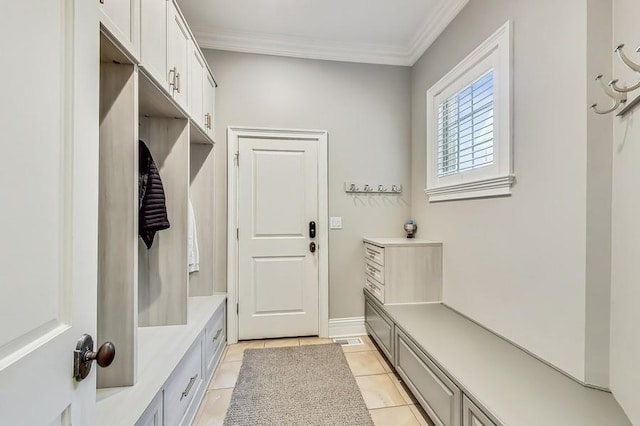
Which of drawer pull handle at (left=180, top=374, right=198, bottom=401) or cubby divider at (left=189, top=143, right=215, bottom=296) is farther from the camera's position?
cubby divider at (left=189, top=143, right=215, bottom=296)

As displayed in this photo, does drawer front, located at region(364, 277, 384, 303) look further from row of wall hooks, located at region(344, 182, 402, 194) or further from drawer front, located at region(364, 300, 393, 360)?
row of wall hooks, located at region(344, 182, 402, 194)

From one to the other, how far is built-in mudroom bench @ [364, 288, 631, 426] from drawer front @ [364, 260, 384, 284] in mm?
373

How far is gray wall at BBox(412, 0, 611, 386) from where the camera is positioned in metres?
1.28

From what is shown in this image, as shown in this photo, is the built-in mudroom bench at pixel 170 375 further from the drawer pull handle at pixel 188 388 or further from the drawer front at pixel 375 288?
the drawer front at pixel 375 288

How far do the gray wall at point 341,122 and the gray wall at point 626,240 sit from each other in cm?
185

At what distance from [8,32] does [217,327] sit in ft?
7.59

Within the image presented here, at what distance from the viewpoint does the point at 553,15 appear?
1.46 m

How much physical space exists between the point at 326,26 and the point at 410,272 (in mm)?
2343

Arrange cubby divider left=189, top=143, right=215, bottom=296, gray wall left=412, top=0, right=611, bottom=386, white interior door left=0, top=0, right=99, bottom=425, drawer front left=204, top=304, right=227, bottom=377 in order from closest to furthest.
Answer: white interior door left=0, top=0, right=99, bottom=425
gray wall left=412, top=0, right=611, bottom=386
drawer front left=204, top=304, right=227, bottom=377
cubby divider left=189, top=143, right=215, bottom=296

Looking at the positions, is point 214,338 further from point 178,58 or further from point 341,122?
point 341,122

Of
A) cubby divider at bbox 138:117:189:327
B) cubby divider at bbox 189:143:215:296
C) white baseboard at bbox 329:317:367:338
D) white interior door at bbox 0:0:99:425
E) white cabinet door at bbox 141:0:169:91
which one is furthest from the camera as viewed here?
white baseboard at bbox 329:317:367:338

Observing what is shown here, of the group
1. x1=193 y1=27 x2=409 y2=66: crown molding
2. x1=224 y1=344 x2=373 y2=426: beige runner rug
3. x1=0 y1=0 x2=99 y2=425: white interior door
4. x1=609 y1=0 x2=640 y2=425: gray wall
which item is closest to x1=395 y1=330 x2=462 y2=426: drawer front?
x1=224 y1=344 x2=373 y2=426: beige runner rug

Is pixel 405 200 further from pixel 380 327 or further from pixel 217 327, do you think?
pixel 217 327

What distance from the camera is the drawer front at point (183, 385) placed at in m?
1.41
